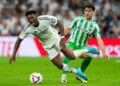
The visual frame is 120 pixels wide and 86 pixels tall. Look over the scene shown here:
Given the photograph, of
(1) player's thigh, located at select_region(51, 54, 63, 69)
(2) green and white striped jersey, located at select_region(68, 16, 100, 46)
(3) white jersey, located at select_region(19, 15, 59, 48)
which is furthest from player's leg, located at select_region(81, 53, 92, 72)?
(3) white jersey, located at select_region(19, 15, 59, 48)

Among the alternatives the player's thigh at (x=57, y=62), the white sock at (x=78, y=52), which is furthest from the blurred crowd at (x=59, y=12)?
the player's thigh at (x=57, y=62)

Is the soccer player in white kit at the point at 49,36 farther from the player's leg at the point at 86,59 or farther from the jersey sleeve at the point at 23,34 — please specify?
the player's leg at the point at 86,59

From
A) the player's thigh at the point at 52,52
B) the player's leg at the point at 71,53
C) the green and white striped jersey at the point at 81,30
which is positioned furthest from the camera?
the green and white striped jersey at the point at 81,30

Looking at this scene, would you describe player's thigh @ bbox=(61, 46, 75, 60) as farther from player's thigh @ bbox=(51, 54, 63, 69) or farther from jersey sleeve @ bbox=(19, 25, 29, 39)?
jersey sleeve @ bbox=(19, 25, 29, 39)

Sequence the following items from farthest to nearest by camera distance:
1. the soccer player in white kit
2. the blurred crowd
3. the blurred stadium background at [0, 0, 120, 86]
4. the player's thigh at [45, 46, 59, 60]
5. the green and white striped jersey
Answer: the blurred crowd < the blurred stadium background at [0, 0, 120, 86] < the green and white striped jersey < the player's thigh at [45, 46, 59, 60] < the soccer player in white kit

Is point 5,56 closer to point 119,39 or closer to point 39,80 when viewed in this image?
point 119,39

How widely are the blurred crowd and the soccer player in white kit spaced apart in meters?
11.4

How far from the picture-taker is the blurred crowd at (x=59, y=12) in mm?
22578

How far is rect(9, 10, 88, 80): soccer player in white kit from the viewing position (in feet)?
35.0

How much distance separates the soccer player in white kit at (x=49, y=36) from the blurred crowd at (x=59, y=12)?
11.4m

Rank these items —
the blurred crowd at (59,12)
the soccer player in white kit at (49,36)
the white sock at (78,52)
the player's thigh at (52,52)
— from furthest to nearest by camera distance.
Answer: the blurred crowd at (59,12) → the white sock at (78,52) → the player's thigh at (52,52) → the soccer player in white kit at (49,36)

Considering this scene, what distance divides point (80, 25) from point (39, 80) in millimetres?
2226

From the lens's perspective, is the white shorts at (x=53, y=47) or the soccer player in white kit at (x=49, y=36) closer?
the soccer player in white kit at (x=49, y=36)

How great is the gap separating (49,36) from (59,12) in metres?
12.7
